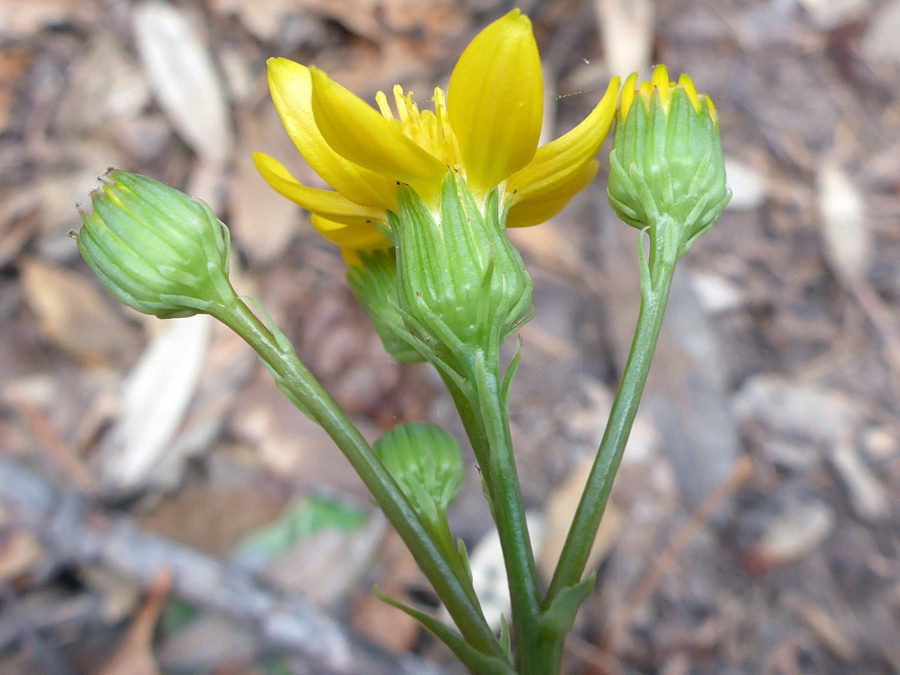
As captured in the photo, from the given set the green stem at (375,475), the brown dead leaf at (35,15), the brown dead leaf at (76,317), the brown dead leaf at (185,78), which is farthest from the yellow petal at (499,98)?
the brown dead leaf at (35,15)

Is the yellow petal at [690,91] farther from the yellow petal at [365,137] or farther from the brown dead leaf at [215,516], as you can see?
the brown dead leaf at [215,516]

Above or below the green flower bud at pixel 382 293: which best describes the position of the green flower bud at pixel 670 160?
above

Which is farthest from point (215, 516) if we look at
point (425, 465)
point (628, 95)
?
point (628, 95)

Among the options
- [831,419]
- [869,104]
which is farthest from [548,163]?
[869,104]

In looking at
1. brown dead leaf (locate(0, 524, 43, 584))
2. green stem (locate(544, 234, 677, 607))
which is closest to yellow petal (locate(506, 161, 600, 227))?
green stem (locate(544, 234, 677, 607))

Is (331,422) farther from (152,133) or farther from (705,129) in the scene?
(152,133)

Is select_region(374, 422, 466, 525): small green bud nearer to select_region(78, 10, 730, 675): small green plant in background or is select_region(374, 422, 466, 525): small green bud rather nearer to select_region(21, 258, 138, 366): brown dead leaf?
select_region(78, 10, 730, 675): small green plant in background
